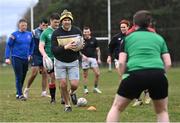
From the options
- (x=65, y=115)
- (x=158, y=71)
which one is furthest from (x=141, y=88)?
(x=65, y=115)

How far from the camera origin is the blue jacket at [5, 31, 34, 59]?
15.0m

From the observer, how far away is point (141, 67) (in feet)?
25.0

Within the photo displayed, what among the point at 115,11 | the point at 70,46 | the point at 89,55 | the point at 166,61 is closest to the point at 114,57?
the point at 70,46

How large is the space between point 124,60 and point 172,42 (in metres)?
46.8

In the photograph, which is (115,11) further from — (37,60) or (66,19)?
(66,19)

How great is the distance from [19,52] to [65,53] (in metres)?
3.55

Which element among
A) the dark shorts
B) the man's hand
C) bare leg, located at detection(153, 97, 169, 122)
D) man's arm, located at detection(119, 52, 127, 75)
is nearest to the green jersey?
the man's hand

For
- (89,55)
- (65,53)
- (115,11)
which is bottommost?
(89,55)

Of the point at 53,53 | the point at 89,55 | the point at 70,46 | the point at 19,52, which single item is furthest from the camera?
the point at 89,55

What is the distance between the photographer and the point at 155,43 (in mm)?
7777

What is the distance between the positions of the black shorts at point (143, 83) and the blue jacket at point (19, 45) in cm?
764

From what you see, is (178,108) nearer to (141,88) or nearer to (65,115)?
(65,115)

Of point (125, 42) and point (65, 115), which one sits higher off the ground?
point (125, 42)

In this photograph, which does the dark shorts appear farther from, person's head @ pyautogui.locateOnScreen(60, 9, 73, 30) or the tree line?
the tree line
